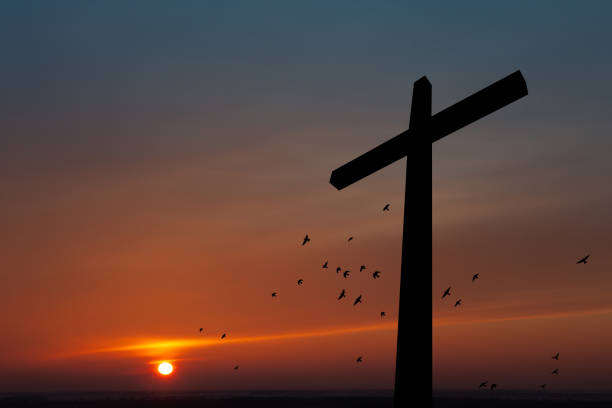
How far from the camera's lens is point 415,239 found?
13.8 ft

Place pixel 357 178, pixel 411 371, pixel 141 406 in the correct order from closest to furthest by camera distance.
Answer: pixel 411 371 → pixel 357 178 → pixel 141 406

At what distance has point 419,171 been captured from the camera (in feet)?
14.5

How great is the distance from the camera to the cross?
3.93 m

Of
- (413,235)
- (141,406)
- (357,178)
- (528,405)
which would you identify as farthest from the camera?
(528,405)

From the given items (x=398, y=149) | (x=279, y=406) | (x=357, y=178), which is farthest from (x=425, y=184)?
(x=279, y=406)

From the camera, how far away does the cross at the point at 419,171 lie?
393 cm

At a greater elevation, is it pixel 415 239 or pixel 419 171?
pixel 419 171

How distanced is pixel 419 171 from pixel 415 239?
1.65 ft

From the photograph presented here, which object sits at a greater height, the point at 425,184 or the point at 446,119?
the point at 446,119

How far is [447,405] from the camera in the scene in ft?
321

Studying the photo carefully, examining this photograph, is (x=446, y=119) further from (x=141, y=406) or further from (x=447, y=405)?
(x=447, y=405)

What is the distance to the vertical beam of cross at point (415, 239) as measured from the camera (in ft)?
12.9

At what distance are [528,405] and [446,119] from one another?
366 ft

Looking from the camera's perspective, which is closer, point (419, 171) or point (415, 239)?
point (415, 239)
